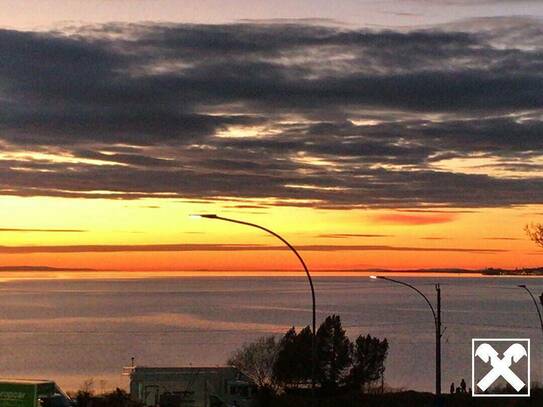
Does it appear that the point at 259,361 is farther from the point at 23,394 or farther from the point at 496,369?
the point at 23,394

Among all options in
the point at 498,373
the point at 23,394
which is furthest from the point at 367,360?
the point at 23,394

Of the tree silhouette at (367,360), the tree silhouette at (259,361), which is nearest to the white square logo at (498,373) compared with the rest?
the tree silhouette at (367,360)

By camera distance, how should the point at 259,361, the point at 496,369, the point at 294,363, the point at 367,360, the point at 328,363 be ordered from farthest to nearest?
the point at 259,361 → the point at 367,360 → the point at 328,363 → the point at 294,363 → the point at 496,369

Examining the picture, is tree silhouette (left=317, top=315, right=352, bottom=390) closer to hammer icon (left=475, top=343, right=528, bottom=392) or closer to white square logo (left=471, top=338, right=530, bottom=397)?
white square logo (left=471, top=338, right=530, bottom=397)

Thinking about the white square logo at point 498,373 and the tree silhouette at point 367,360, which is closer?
the white square logo at point 498,373

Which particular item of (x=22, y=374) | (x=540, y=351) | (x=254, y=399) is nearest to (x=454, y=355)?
(x=540, y=351)

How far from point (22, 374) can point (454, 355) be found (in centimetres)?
7276

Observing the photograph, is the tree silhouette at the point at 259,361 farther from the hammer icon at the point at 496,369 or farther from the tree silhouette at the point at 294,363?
the hammer icon at the point at 496,369

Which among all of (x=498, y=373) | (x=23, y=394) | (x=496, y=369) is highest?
(x=496, y=369)

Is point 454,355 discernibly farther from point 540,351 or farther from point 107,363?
point 107,363

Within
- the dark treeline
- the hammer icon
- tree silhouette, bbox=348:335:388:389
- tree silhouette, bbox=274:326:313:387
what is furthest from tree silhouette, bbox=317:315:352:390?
the hammer icon

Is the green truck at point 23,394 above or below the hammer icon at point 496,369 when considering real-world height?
below

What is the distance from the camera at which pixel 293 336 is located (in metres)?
85.9

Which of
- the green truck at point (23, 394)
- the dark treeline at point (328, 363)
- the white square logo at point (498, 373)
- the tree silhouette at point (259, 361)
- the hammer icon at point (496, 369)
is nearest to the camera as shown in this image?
the green truck at point (23, 394)
